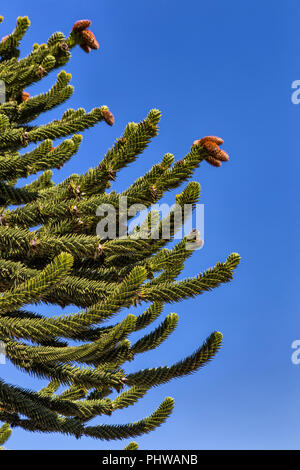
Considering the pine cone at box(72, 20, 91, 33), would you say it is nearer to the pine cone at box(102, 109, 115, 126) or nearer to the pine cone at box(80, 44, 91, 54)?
the pine cone at box(80, 44, 91, 54)

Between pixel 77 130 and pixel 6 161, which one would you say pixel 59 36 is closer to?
pixel 77 130

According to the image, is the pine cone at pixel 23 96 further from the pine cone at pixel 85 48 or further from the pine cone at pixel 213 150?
the pine cone at pixel 213 150

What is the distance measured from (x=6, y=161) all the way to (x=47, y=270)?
69.1 inches

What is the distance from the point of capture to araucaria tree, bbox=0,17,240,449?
13.1 feet

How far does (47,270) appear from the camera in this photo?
3.72 m

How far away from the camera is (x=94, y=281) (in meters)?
4.50

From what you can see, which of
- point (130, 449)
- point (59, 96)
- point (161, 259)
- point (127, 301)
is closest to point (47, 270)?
point (127, 301)

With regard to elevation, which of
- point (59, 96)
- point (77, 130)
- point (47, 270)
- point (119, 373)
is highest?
point (59, 96)

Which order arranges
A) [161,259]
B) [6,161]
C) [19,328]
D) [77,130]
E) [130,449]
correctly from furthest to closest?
[77,130] < [6,161] < [130,449] < [161,259] < [19,328]


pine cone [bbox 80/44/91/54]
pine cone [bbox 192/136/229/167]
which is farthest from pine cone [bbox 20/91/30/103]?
pine cone [bbox 192/136/229/167]

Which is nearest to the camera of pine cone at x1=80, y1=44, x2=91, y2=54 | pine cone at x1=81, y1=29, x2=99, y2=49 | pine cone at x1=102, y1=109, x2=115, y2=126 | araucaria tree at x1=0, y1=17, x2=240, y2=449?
araucaria tree at x1=0, y1=17, x2=240, y2=449

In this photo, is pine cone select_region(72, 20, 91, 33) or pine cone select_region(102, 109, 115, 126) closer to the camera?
pine cone select_region(102, 109, 115, 126)

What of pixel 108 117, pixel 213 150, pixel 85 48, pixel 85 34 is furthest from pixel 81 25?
pixel 213 150

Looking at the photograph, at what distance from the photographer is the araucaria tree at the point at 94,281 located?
13.1 feet
